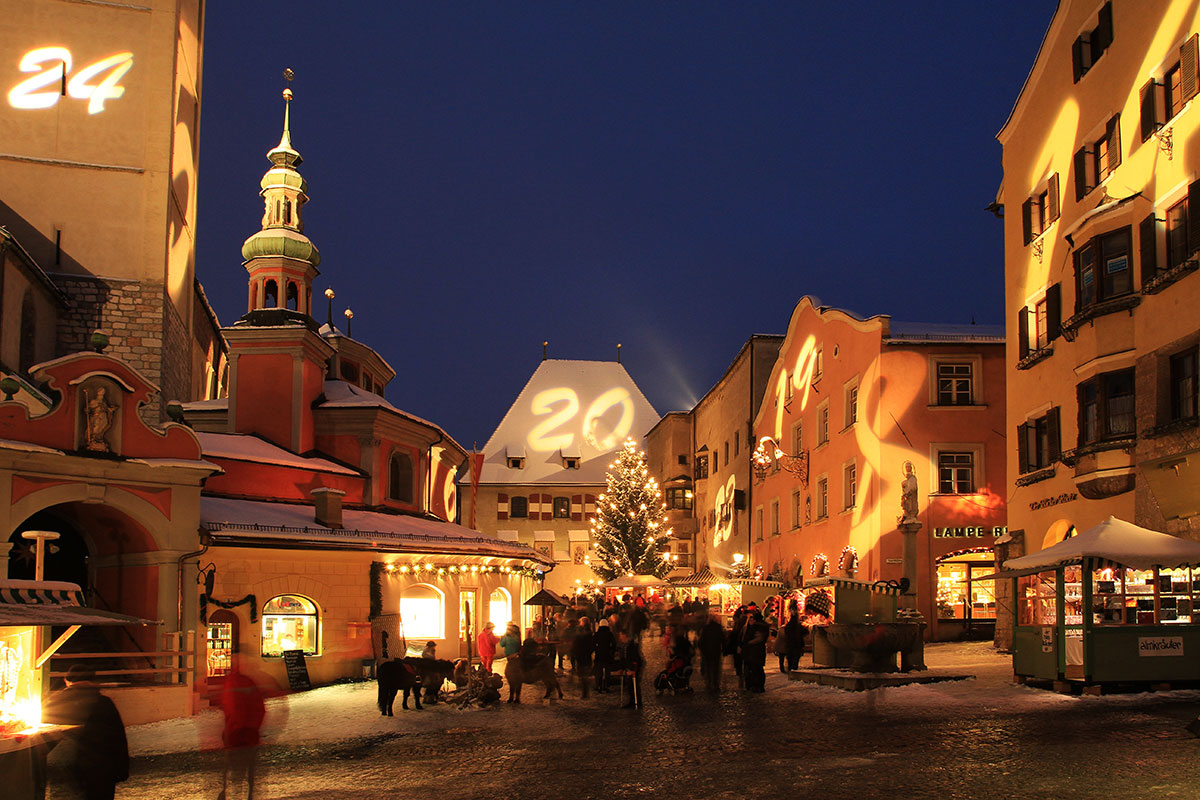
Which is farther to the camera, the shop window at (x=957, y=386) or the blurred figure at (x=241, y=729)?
the shop window at (x=957, y=386)

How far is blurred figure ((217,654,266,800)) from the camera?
1156 centimetres

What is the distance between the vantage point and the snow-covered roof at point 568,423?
7575cm

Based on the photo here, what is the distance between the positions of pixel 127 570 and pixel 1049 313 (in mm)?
20101

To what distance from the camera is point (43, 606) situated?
1041 cm

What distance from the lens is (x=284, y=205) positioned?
4006cm

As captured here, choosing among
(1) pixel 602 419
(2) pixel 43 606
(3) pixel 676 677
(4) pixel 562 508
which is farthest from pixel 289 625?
(1) pixel 602 419

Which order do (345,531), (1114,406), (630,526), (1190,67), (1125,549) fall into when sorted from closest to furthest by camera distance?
(1125,549), (1190,67), (1114,406), (345,531), (630,526)

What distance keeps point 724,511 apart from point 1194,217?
131 ft

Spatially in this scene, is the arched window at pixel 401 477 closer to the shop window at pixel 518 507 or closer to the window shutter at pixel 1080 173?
the window shutter at pixel 1080 173

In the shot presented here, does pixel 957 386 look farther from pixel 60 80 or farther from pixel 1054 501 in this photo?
pixel 60 80

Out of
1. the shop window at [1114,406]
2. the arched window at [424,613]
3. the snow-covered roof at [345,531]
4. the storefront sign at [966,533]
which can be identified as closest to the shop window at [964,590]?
the storefront sign at [966,533]

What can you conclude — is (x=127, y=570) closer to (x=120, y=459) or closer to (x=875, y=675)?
(x=120, y=459)

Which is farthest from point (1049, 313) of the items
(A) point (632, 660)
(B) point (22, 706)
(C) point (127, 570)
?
(B) point (22, 706)

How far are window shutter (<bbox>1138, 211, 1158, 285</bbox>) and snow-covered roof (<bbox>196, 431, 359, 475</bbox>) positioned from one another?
22119 mm
